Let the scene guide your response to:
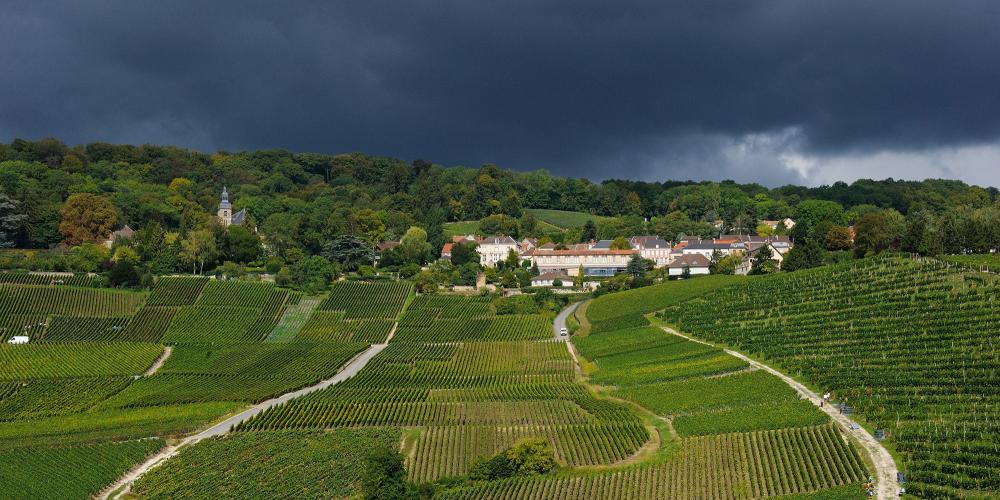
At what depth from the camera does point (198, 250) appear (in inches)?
3814

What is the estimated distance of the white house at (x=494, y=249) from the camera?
115938 mm

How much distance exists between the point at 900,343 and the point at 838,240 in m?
53.2

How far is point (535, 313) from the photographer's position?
83.2m

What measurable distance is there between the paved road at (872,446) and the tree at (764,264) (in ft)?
134

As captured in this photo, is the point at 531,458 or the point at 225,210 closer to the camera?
the point at 531,458

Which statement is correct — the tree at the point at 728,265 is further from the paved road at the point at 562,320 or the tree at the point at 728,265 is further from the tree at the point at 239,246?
the tree at the point at 239,246

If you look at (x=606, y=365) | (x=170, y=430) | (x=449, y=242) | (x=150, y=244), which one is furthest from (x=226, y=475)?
(x=449, y=242)

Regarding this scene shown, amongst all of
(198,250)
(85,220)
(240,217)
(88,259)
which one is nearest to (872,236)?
(198,250)

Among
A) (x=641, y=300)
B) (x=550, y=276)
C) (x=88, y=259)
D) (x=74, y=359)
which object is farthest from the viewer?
(x=550, y=276)

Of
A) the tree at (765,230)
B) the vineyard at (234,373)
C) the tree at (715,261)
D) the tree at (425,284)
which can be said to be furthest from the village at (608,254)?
the vineyard at (234,373)

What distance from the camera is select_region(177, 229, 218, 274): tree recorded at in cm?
9644

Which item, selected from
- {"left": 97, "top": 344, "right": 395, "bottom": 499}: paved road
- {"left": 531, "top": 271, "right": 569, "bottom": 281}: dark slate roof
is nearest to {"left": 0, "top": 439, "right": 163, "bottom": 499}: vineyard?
{"left": 97, "top": 344, "right": 395, "bottom": 499}: paved road

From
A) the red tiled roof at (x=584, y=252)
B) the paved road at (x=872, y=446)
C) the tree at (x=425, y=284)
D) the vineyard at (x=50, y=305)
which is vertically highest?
the red tiled roof at (x=584, y=252)

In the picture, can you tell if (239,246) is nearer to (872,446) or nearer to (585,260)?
(585,260)
